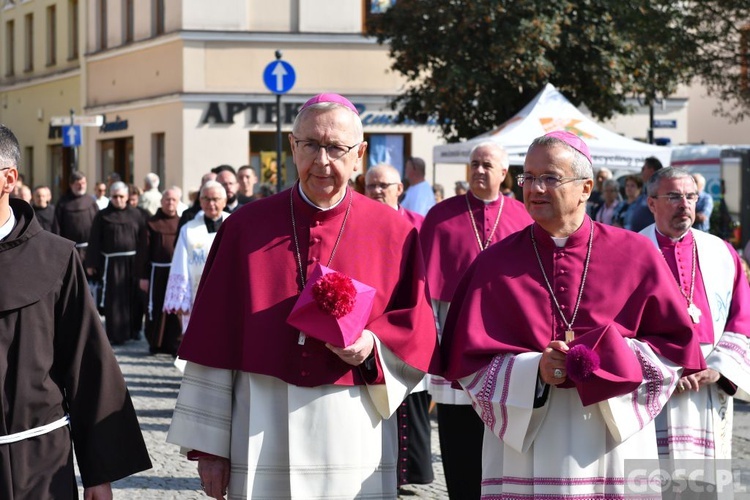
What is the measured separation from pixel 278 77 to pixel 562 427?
13.1 m

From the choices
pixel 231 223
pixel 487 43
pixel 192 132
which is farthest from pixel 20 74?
pixel 231 223

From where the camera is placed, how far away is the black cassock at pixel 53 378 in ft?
13.8

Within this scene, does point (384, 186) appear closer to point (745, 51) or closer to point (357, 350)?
point (357, 350)

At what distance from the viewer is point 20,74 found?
41469 mm

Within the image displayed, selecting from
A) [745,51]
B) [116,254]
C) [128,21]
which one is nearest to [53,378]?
[116,254]

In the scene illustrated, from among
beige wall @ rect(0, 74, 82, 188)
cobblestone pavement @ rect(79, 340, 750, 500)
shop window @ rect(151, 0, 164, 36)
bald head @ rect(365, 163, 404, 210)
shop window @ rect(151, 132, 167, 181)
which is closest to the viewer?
cobblestone pavement @ rect(79, 340, 750, 500)

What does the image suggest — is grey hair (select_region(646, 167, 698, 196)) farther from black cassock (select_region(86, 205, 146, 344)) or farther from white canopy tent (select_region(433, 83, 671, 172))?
black cassock (select_region(86, 205, 146, 344))

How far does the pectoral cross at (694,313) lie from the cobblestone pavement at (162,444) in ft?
6.47

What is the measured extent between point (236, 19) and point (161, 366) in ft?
53.2

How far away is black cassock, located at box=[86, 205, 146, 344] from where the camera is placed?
16.4 metres

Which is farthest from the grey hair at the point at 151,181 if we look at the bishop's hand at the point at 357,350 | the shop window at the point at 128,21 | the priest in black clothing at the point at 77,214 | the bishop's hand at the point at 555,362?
the bishop's hand at the point at 555,362

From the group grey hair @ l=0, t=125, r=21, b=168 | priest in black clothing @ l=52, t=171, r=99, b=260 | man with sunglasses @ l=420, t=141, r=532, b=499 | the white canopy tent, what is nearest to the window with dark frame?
priest in black clothing @ l=52, t=171, r=99, b=260

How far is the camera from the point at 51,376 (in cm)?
433

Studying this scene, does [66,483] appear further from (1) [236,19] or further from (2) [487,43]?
(1) [236,19]
